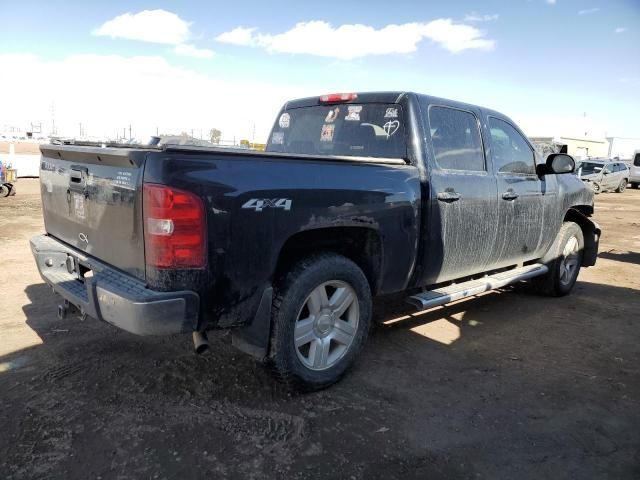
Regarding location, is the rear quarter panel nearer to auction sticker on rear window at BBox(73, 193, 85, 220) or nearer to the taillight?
auction sticker on rear window at BBox(73, 193, 85, 220)

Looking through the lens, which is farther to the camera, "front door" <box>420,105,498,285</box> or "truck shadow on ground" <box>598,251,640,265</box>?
"truck shadow on ground" <box>598,251,640,265</box>

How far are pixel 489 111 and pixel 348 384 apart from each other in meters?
2.89

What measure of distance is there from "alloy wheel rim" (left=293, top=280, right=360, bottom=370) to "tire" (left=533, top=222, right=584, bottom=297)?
3172 mm

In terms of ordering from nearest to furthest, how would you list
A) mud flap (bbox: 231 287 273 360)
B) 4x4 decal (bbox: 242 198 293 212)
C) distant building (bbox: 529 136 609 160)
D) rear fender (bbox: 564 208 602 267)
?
4x4 decal (bbox: 242 198 293 212)
mud flap (bbox: 231 287 273 360)
rear fender (bbox: 564 208 602 267)
distant building (bbox: 529 136 609 160)

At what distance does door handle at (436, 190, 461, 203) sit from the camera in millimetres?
3817

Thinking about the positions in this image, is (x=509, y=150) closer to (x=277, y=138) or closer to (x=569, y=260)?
(x=569, y=260)

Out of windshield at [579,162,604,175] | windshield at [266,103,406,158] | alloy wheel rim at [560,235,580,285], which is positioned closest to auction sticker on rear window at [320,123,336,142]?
windshield at [266,103,406,158]

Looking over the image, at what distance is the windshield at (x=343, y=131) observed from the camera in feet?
12.8

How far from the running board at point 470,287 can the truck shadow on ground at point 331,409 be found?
46cm

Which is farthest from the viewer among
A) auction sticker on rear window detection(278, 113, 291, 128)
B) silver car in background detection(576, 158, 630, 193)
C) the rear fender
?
silver car in background detection(576, 158, 630, 193)

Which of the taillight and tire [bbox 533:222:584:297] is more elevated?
the taillight

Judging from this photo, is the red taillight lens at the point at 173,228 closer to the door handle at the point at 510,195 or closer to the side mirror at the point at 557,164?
the door handle at the point at 510,195

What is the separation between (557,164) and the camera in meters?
4.97

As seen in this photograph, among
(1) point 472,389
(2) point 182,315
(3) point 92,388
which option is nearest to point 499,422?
(1) point 472,389
